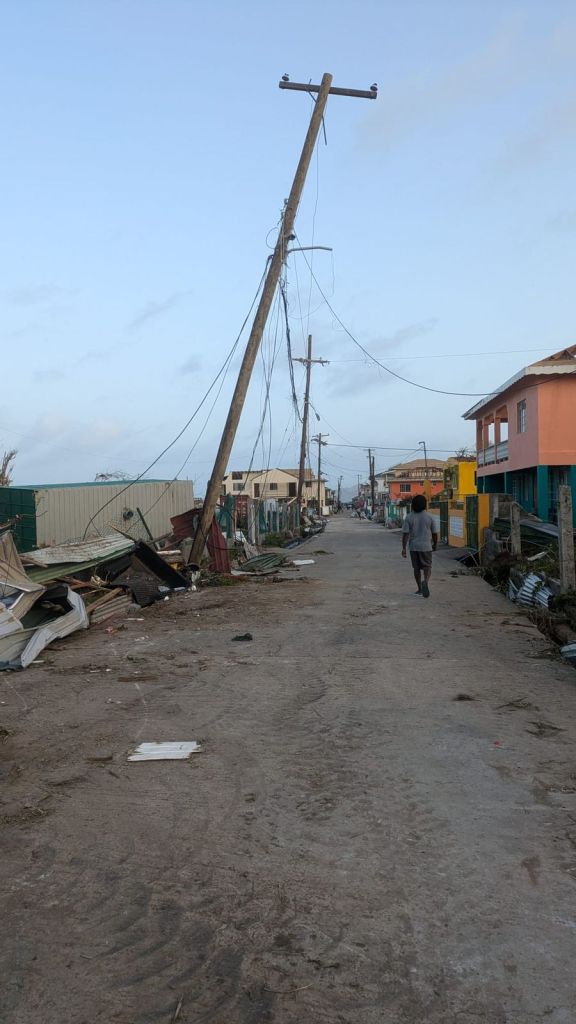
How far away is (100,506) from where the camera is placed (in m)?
25.3

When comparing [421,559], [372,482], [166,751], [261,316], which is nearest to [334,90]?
[261,316]

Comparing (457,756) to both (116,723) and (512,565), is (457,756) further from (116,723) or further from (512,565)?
(512,565)

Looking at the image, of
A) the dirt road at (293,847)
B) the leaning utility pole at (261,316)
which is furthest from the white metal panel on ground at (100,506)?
the dirt road at (293,847)

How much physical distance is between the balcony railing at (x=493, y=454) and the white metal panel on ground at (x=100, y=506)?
12.6 meters

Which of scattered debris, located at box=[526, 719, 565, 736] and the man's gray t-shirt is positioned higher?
the man's gray t-shirt

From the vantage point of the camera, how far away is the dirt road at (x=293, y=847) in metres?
2.70

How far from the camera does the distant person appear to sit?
1291 centimetres

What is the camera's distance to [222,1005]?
2.63m

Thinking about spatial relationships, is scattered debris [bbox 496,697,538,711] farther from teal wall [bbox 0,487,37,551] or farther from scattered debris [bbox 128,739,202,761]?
teal wall [bbox 0,487,37,551]

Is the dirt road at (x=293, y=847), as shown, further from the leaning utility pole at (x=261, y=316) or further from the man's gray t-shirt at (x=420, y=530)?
the leaning utility pole at (x=261, y=316)

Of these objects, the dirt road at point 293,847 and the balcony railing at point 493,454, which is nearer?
the dirt road at point 293,847

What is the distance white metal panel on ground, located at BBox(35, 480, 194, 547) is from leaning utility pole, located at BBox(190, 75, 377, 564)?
512 cm

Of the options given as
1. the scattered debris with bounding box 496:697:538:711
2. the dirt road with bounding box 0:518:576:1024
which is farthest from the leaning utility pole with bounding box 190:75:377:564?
the scattered debris with bounding box 496:697:538:711

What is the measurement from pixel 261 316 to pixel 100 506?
1127 centimetres
